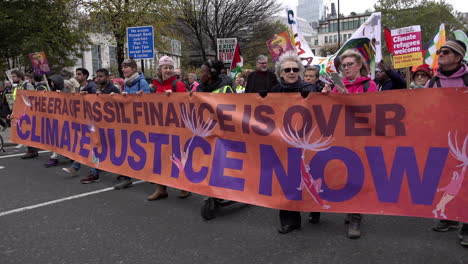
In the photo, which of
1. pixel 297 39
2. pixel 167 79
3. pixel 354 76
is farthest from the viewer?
pixel 297 39

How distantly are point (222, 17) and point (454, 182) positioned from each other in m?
27.9

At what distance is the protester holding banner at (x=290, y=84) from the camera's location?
4023 mm

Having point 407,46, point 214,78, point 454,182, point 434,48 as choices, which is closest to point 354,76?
point 454,182

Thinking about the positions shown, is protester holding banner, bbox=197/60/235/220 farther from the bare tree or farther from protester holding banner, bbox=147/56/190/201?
the bare tree

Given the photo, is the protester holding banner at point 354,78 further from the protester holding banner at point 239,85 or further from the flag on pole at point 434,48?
the protester holding banner at point 239,85

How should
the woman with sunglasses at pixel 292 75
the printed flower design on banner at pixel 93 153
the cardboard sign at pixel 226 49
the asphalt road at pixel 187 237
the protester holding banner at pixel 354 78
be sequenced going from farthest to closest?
the cardboard sign at pixel 226 49, the printed flower design on banner at pixel 93 153, the woman with sunglasses at pixel 292 75, the protester holding banner at pixel 354 78, the asphalt road at pixel 187 237

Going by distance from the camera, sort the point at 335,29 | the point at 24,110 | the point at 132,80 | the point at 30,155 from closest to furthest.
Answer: the point at 132,80
the point at 24,110
the point at 30,155
the point at 335,29

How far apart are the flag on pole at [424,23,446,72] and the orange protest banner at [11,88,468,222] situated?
285 inches

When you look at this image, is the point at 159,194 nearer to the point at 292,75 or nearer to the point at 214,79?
the point at 214,79

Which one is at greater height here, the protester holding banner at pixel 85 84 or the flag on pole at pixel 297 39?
the flag on pole at pixel 297 39

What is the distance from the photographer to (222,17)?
29734mm

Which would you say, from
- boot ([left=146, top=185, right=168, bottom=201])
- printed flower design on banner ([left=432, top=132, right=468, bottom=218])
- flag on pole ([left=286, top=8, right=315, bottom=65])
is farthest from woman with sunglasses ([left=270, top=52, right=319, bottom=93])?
flag on pole ([left=286, top=8, right=315, bottom=65])

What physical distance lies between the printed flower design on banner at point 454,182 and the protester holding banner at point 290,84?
1.27 m

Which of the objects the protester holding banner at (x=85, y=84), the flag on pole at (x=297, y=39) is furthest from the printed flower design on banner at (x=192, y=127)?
the flag on pole at (x=297, y=39)
